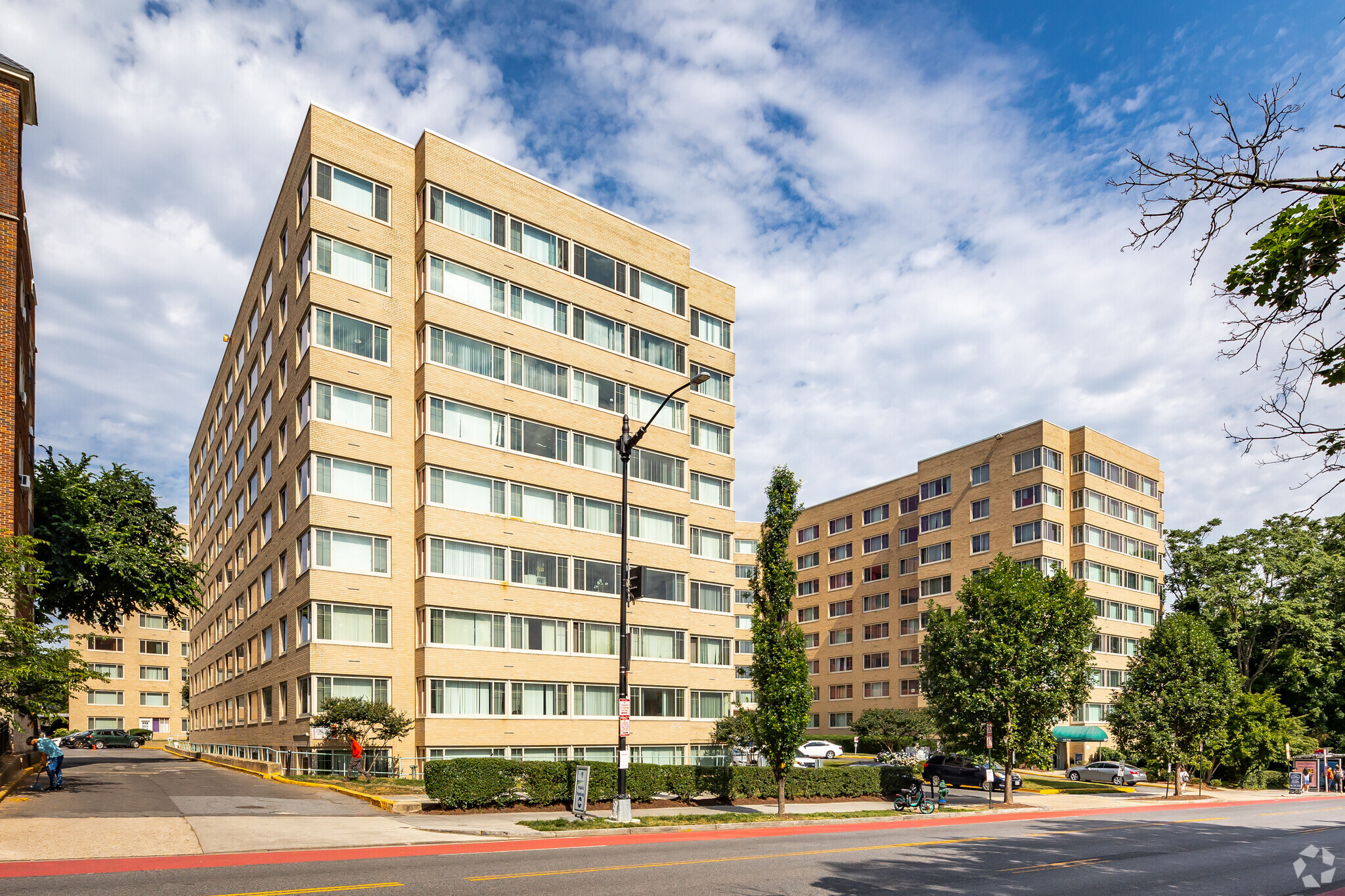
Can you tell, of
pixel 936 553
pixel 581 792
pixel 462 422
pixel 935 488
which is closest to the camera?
pixel 581 792

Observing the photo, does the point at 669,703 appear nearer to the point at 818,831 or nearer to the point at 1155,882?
the point at 818,831

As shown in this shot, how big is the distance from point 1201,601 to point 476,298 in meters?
59.2

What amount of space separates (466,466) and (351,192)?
11930 mm

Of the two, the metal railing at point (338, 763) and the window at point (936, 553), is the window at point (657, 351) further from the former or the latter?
the window at point (936, 553)

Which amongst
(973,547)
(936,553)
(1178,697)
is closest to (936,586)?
(936,553)

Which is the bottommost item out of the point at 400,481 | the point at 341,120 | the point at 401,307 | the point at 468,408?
the point at 400,481

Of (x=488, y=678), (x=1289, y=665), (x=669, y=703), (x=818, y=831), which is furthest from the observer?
(x=1289, y=665)

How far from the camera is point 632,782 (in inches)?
1061

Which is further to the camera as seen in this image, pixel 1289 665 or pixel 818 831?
pixel 1289 665

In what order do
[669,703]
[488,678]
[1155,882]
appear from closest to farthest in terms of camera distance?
[1155,882] → [488,678] → [669,703]

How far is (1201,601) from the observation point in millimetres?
69562

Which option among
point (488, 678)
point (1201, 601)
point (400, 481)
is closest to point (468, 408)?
point (400, 481)

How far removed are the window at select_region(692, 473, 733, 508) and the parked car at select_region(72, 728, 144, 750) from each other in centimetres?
6124

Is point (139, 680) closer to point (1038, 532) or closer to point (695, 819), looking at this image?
point (1038, 532)
